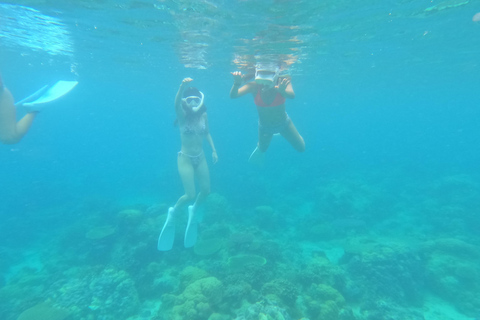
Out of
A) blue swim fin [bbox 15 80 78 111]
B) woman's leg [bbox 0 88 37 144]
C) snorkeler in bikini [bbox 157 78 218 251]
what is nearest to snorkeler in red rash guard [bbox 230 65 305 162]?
snorkeler in bikini [bbox 157 78 218 251]

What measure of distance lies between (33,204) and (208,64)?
1828 cm

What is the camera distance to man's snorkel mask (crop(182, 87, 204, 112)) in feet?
24.4

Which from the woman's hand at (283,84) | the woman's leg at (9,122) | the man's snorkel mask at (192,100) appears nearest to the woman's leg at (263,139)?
the woman's hand at (283,84)

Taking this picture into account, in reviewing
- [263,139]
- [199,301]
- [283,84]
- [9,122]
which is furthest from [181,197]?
[283,84]

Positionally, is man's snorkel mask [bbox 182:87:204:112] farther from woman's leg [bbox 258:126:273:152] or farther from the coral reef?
the coral reef

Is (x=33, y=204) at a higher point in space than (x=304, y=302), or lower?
lower

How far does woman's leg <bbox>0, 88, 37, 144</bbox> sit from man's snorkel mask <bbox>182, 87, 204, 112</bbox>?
3908mm

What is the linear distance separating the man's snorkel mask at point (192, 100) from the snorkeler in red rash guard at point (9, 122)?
391 cm

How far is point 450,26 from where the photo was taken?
526 inches

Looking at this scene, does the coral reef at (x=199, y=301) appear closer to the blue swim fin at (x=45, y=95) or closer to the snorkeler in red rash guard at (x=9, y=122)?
the snorkeler in red rash guard at (x=9, y=122)

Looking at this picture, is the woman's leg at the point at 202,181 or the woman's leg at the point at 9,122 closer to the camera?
the woman's leg at the point at 9,122

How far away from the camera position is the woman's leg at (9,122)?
552 cm

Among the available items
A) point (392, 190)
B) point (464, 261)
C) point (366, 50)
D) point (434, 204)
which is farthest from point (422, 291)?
point (366, 50)

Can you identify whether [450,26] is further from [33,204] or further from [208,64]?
[33,204]
